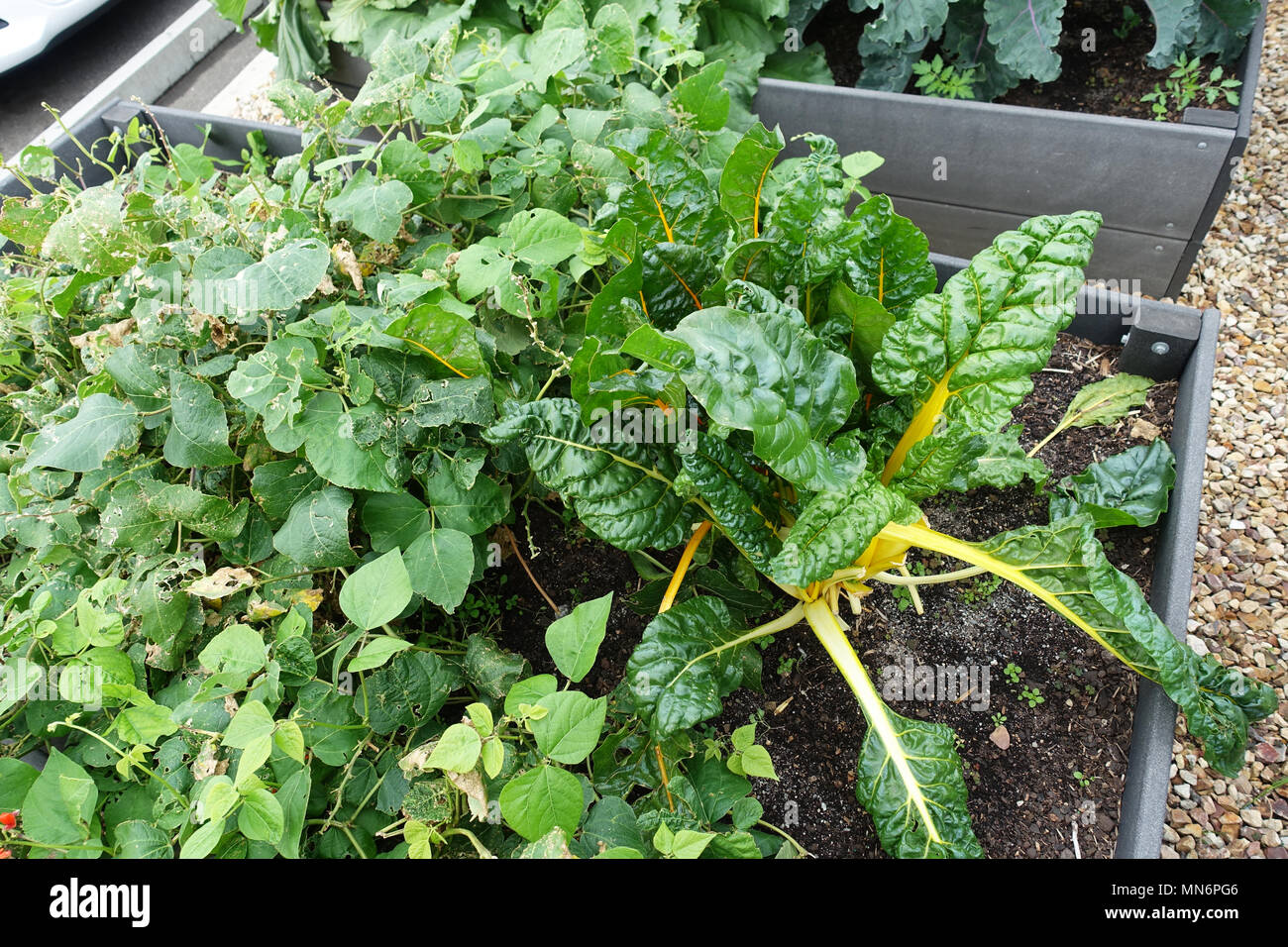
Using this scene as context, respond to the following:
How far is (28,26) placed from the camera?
3.66m

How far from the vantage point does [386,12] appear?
2.59 m

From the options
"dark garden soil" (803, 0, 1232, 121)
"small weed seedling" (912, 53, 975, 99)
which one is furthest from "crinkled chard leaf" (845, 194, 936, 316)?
"dark garden soil" (803, 0, 1232, 121)

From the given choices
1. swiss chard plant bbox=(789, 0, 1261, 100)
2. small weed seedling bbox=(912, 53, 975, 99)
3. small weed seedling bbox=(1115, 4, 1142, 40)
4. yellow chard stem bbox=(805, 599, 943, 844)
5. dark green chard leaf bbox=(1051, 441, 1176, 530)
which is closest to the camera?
yellow chard stem bbox=(805, 599, 943, 844)

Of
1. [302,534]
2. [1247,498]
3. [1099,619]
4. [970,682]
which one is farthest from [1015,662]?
[302,534]

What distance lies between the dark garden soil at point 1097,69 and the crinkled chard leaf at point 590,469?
1822 mm

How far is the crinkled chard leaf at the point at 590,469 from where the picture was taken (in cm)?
137

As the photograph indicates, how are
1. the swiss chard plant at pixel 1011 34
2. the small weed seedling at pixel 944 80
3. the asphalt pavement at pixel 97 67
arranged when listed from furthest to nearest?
the asphalt pavement at pixel 97 67 → the small weed seedling at pixel 944 80 → the swiss chard plant at pixel 1011 34

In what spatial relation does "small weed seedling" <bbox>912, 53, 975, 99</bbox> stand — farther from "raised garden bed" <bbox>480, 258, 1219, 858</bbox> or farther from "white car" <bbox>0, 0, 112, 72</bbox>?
"white car" <bbox>0, 0, 112, 72</bbox>

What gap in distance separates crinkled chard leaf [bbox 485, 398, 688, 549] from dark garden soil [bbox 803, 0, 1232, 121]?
1822mm

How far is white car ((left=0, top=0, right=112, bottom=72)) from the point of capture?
363 centimetres

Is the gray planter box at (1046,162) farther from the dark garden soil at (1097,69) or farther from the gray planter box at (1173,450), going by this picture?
the gray planter box at (1173,450)

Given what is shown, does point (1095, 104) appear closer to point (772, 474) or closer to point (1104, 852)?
point (772, 474)

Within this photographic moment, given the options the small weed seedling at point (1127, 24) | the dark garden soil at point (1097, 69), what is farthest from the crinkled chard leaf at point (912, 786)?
the small weed seedling at point (1127, 24)

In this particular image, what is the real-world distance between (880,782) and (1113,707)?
50 cm
